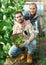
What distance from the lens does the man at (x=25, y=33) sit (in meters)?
2.98

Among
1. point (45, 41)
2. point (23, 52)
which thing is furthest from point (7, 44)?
point (45, 41)

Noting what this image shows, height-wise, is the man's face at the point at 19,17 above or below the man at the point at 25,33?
above

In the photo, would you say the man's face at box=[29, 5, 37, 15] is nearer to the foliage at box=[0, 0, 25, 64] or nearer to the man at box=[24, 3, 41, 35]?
the man at box=[24, 3, 41, 35]

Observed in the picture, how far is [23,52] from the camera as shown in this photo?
3.04m

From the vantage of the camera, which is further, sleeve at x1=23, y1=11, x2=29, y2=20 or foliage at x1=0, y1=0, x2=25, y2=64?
sleeve at x1=23, y1=11, x2=29, y2=20

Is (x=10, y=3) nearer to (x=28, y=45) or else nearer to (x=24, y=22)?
(x=24, y=22)

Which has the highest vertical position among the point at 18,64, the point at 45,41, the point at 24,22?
the point at 24,22

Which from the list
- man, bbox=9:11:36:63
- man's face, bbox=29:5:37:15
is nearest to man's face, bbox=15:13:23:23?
man, bbox=9:11:36:63

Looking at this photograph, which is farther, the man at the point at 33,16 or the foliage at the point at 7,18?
the man at the point at 33,16

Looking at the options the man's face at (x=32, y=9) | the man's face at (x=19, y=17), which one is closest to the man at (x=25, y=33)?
the man's face at (x=19, y=17)

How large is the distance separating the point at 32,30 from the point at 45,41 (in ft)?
0.55

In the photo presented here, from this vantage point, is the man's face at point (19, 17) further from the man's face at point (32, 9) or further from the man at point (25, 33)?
the man's face at point (32, 9)

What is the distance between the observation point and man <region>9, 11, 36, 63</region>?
117 inches

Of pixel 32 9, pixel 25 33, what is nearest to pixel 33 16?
pixel 32 9
